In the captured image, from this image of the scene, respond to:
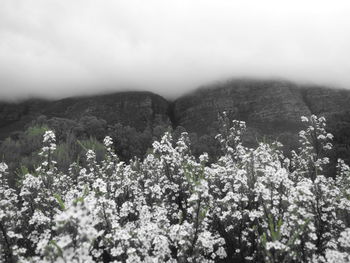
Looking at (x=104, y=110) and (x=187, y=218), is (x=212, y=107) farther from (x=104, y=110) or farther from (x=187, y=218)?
(x=187, y=218)

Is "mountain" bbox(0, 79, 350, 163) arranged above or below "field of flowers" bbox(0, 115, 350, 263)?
below

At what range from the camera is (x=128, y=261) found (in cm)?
716

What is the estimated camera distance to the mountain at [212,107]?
10794 centimetres

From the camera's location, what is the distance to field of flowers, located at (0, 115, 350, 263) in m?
6.94

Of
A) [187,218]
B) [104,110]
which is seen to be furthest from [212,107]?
[187,218]

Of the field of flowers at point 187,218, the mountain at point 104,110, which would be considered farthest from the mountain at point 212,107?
the field of flowers at point 187,218

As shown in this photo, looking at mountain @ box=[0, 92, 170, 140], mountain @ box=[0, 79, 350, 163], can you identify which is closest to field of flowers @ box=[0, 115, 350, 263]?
mountain @ box=[0, 79, 350, 163]

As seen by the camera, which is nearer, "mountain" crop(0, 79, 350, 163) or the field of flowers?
the field of flowers

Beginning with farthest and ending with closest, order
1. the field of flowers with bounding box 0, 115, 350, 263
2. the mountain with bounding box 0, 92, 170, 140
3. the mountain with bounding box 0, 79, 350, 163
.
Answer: the mountain with bounding box 0, 92, 170, 140, the mountain with bounding box 0, 79, 350, 163, the field of flowers with bounding box 0, 115, 350, 263

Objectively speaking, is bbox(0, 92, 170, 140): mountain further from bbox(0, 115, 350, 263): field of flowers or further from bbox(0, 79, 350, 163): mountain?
bbox(0, 115, 350, 263): field of flowers

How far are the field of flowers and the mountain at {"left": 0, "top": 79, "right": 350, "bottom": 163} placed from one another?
266 feet

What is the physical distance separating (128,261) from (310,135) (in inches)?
519

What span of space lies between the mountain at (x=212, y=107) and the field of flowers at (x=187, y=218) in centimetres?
8101

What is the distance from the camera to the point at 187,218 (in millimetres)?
11750
